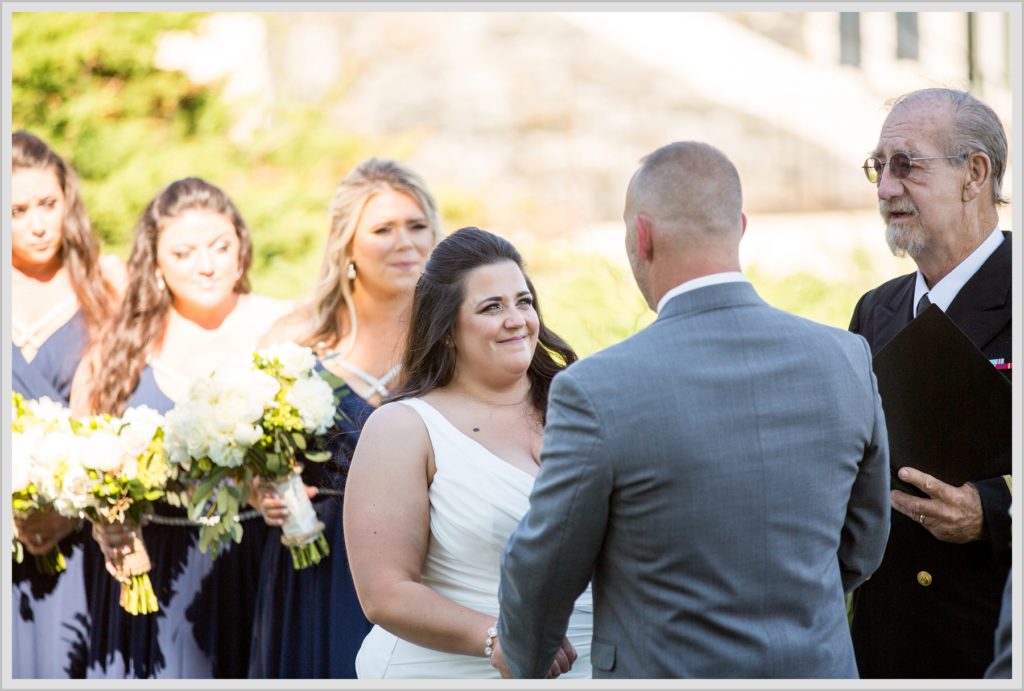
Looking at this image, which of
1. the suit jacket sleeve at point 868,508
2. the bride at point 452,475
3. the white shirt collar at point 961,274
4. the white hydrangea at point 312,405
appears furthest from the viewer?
the white hydrangea at point 312,405

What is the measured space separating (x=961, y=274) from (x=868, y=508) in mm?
1265

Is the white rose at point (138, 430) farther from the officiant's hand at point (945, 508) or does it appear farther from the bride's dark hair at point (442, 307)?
the officiant's hand at point (945, 508)

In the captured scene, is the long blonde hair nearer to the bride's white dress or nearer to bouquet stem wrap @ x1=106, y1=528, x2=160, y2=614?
bouquet stem wrap @ x1=106, y1=528, x2=160, y2=614

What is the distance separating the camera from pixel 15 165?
552cm

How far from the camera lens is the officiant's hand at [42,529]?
5000 mm

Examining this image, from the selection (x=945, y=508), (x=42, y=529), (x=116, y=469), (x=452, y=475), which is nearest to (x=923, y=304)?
(x=945, y=508)

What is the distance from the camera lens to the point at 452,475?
328 cm

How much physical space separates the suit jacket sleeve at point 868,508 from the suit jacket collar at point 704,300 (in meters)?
0.36

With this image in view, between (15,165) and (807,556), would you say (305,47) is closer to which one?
(15,165)

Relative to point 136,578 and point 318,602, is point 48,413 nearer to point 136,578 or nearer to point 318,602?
point 136,578

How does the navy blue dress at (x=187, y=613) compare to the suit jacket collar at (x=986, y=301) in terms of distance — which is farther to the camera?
the navy blue dress at (x=187, y=613)

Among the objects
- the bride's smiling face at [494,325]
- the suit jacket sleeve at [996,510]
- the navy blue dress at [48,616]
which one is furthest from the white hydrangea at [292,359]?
the suit jacket sleeve at [996,510]

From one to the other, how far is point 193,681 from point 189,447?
1215mm

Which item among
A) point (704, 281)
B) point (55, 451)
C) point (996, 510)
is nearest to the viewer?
point (704, 281)
